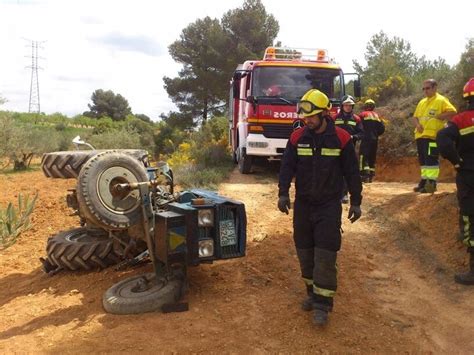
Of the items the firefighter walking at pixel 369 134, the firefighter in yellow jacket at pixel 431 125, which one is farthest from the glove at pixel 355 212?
the firefighter walking at pixel 369 134

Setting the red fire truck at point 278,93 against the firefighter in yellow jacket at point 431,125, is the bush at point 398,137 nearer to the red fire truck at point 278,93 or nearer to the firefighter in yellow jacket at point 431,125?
the red fire truck at point 278,93

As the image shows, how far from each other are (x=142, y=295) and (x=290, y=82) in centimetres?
701

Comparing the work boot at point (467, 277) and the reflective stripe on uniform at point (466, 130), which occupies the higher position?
the reflective stripe on uniform at point (466, 130)

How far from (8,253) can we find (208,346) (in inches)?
187

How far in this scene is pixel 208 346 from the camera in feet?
11.2

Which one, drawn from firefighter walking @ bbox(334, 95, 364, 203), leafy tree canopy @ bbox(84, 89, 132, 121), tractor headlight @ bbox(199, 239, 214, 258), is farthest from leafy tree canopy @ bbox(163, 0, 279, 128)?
leafy tree canopy @ bbox(84, 89, 132, 121)

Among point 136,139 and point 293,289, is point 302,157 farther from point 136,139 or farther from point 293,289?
point 136,139

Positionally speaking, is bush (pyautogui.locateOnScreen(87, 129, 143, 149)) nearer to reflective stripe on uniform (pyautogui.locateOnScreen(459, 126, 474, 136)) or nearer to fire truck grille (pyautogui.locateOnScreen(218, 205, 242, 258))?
fire truck grille (pyautogui.locateOnScreen(218, 205, 242, 258))

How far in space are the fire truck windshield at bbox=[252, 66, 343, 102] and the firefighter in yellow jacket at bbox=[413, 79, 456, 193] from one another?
283 centimetres

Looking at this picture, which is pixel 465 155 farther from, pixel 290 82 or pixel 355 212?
pixel 290 82

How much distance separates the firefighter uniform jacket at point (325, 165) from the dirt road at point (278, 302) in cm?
103

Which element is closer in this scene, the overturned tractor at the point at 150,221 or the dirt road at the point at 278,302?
the dirt road at the point at 278,302

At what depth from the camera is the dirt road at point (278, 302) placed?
3527 millimetres

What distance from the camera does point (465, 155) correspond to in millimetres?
→ 4625
